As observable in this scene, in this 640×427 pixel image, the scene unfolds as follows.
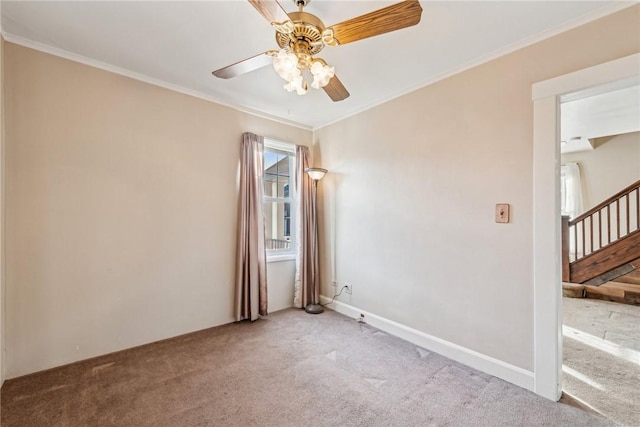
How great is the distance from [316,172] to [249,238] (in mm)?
1189

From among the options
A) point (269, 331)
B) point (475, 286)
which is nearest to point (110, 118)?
point (269, 331)

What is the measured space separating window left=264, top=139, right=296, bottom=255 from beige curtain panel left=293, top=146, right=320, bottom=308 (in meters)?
0.23

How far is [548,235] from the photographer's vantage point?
189 centimetres

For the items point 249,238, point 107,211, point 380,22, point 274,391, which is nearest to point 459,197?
point 380,22

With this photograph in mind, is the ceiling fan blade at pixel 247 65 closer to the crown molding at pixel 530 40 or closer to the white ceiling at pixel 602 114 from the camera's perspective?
the crown molding at pixel 530 40

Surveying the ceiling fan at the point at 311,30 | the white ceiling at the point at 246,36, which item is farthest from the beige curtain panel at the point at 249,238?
the ceiling fan at the point at 311,30

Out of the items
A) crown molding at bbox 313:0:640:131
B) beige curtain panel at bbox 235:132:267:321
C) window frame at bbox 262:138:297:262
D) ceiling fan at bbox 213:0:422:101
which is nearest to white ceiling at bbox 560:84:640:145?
crown molding at bbox 313:0:640:131

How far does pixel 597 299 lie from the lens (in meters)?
4.27

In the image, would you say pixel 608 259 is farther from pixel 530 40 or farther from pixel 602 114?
pixel 530 40

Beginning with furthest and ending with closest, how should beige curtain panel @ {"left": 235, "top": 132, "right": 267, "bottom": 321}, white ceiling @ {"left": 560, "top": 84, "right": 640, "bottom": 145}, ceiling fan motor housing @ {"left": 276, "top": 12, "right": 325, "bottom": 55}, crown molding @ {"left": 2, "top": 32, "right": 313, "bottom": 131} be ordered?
1. beige curtain panel @ {"left": 235, "top": 132, "right": 267, "bottom": 321}
2. white ceiling @ {"left": 560, "top": 84, "right": 640, "bottom": 145}
3. crown molding @ {"left": 2, "top": 32, "right": 313, "bottom": 131}
4. ceiling fan motor housing @ {"left": 276, "top": 12, "right": 325, "bottom": 55}

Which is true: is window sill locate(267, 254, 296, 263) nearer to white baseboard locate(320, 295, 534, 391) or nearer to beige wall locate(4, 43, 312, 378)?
beige wall locate(4, 43, 312, 378)

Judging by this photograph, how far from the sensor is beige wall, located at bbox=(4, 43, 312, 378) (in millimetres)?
2111

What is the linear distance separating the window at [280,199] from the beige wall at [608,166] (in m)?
6.24

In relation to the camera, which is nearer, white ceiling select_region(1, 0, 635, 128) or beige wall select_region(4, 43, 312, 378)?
white ceiling select_region(1, 0, 635, 128)
